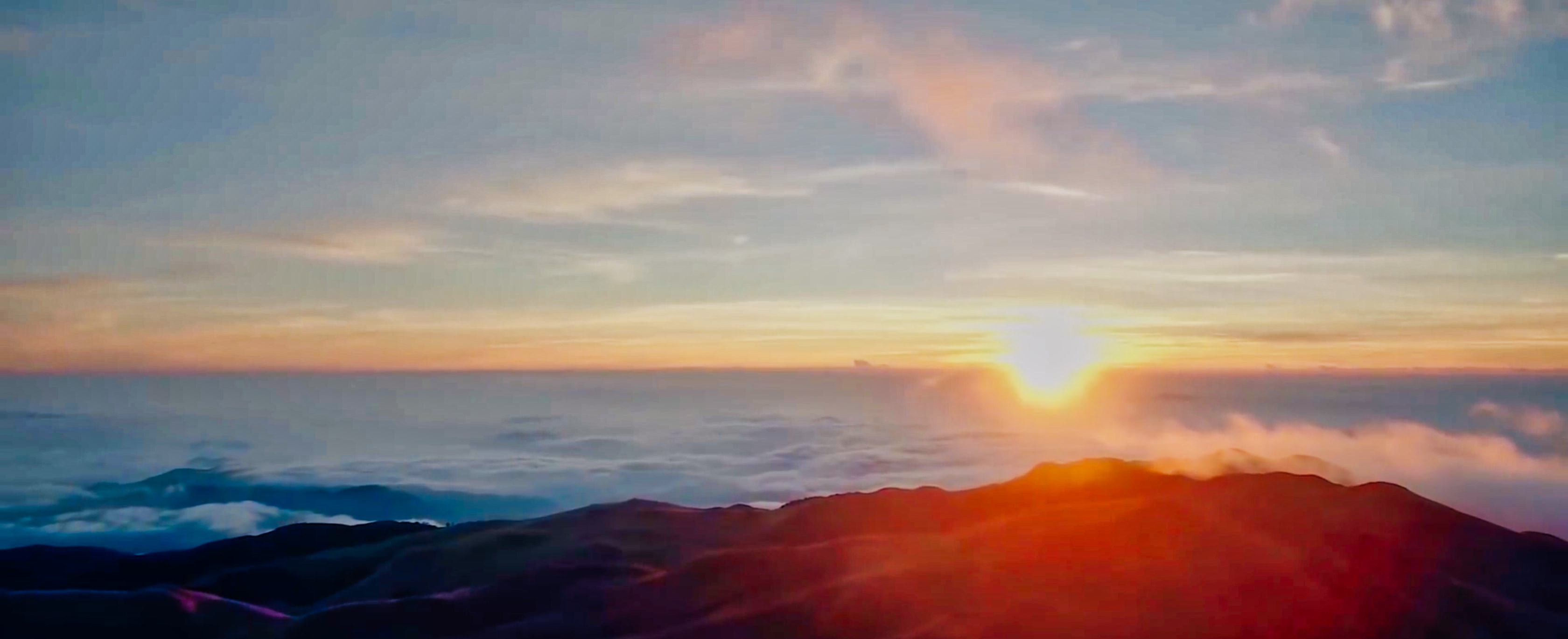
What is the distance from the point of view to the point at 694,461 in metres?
84.8

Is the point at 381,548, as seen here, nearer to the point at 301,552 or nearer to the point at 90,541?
the point at 301,552

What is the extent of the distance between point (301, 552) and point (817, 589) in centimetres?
1650

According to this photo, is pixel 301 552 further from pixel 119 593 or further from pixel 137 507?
pixel 137 507

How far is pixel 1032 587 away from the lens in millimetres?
16562

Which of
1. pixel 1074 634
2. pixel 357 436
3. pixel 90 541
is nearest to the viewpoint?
pixel 1074 634

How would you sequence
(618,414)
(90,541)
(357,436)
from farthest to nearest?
(618,414) < (357,436) < (90,541)

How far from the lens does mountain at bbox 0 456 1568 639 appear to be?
1525 centimetres

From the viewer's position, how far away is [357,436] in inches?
4724

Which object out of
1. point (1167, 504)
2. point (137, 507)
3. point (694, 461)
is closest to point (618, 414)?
point (694, 461)

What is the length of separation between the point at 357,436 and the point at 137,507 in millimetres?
44540

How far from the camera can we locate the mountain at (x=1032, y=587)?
15.2 meters

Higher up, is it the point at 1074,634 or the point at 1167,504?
the point at 1167,504

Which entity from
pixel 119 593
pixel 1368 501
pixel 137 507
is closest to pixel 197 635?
pixel 119 593

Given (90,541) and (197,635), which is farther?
(90,541)
